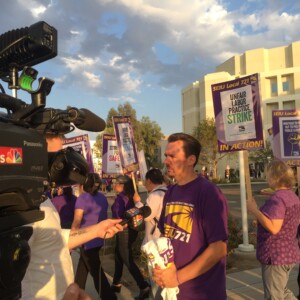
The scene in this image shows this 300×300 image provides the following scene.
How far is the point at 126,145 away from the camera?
9.37 meters

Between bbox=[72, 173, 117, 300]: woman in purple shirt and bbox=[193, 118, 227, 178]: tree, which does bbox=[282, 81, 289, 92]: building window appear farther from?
bbox=[72, 173, 117, 300]: woman in purple shirt

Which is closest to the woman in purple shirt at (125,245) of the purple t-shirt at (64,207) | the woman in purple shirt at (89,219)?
the woman in purple shirt at (89,219)

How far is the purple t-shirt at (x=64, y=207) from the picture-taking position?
601cm

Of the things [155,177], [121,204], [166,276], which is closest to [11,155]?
[166,276]

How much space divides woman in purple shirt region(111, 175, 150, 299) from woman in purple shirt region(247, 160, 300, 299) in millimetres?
2190

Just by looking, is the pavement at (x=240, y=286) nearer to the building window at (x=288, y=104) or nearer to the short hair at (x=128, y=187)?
the short hair at (x=128, y=187)

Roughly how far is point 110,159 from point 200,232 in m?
11.2

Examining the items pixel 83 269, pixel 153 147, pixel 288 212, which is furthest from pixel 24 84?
pixel 153 147

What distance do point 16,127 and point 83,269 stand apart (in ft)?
13.9

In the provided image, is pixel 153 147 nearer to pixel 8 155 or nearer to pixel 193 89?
pixel 193 89

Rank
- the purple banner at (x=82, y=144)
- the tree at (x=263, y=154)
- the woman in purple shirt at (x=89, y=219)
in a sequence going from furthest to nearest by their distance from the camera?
the tree at (x=263, y=154) < the purple banner at (x=82, y=144) < the woman in purple shirt at (x=89, y=219)

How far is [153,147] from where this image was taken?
5244 centimetres

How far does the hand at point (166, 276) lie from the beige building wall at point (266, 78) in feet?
196

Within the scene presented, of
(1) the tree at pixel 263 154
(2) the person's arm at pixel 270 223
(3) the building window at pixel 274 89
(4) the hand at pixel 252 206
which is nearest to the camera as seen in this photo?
(2) the person's arm at pixel 270 223
